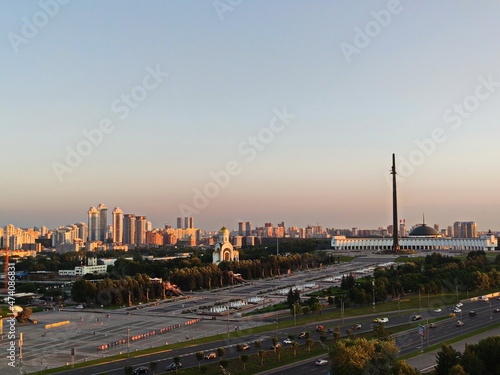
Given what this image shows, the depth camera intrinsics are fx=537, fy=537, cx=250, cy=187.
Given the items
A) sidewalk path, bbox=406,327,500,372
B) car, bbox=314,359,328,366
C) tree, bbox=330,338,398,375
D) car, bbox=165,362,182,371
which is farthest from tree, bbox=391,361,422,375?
car, bbox=165,362,182,371

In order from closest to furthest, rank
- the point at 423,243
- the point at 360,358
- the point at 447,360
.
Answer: the point at 447,360
the point at 360,358
the point at 423,243

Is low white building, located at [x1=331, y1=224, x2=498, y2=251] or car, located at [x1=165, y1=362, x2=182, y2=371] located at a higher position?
low white building, located at [x1=331, y1=224, x2=498, y2=251]

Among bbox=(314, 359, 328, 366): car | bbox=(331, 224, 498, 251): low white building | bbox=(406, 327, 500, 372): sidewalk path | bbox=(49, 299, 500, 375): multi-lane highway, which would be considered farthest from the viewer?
bbox=(331, 224, 498, 251): low white building

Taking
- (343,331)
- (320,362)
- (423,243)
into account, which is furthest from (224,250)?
(320,362)

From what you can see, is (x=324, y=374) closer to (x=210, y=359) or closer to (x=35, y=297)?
(x=210, y=359)

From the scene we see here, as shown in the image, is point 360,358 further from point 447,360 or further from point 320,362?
point 320,362

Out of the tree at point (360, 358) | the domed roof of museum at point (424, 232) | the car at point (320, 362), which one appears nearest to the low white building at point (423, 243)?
the domed roof of museum at point (424, 232)

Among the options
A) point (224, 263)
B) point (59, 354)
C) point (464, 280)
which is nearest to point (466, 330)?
point (464, 280)

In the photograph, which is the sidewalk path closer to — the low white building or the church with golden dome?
the church with golden dome

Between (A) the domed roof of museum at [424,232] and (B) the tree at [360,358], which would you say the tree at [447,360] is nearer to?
(B) the tree at [360,358]

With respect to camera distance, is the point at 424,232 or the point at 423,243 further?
the point at 424,232
